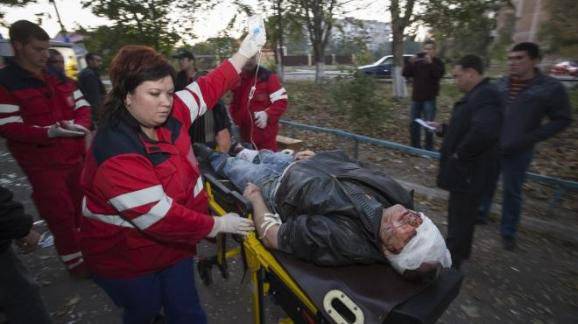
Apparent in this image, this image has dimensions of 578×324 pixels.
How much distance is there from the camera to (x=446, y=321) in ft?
7.56

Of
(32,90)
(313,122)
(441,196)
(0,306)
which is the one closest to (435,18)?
(313,122)

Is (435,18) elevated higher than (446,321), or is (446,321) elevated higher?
(435,18)

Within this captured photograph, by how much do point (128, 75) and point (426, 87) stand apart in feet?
17.6

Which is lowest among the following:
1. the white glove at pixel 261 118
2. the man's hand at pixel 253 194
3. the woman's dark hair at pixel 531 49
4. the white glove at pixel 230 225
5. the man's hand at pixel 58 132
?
the man's hand at pixel 253 194

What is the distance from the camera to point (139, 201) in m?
1.30

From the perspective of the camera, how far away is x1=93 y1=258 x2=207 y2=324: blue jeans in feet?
5.19

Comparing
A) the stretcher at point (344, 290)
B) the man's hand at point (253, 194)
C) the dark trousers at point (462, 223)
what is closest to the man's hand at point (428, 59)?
the dark trousers at point (462, 223)

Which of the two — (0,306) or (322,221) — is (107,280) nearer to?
(0,306)

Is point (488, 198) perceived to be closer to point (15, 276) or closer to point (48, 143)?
point (15, 276)

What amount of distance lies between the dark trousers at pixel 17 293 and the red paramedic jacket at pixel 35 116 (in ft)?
3.40

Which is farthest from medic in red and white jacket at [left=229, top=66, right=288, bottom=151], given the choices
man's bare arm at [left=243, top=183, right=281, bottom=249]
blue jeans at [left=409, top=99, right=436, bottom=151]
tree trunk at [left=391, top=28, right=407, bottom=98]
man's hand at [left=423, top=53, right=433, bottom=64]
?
tree trunk at [left=391, top=28, right=407, bottom=98]

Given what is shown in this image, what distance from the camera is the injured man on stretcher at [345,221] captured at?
1.65 metres

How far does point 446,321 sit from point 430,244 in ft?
3.53

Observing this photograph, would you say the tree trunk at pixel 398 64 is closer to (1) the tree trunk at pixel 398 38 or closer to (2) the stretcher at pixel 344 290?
(1) the tree trunk at pixel 398 38
